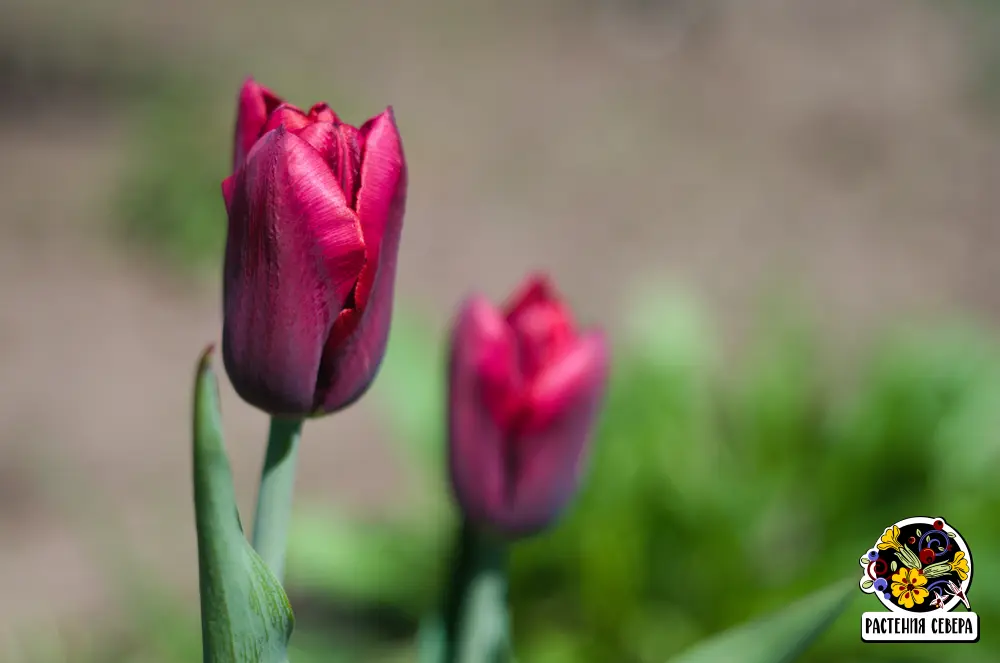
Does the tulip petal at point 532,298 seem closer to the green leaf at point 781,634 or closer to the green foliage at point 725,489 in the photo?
the green leaf at point 781,634

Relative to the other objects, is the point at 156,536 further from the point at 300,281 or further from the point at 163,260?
the point at 300,281

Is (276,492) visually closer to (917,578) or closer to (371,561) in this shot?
(917,578)

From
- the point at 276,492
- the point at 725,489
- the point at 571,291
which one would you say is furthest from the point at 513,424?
the point at 571,291

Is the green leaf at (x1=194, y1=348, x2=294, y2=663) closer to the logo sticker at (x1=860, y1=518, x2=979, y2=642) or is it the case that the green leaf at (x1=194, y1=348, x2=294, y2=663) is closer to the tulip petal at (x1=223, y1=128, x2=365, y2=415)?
the tulip petal at (x1=223, y1=128, x2=365, y2=415)

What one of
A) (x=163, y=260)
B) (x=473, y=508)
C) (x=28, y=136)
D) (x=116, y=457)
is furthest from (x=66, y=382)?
(x=473, y=508)

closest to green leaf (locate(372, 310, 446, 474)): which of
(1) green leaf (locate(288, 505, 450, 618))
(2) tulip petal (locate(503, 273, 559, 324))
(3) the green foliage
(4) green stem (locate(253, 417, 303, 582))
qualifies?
(3) the green foliage

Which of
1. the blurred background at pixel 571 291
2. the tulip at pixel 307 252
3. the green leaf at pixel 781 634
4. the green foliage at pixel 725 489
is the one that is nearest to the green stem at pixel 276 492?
the tulip at pixel 307 252

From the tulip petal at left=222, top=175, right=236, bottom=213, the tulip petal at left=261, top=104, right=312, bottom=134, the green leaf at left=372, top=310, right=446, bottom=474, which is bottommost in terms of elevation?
the green leaf at left=372, top=310, right=446, bottom=474
